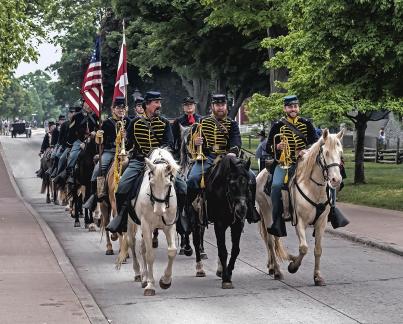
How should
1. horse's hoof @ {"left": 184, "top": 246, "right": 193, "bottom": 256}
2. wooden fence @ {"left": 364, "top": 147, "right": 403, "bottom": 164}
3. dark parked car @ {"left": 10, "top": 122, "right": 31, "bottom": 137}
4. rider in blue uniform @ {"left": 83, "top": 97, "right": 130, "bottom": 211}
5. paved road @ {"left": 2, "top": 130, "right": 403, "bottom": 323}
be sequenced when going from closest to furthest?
paved road @ {"left": 2, "top": 130, "right": 403, "bottom": 323} → horse's hoof @ {"left": 184, "top": 246, "right": 193, "bottom": 256} → rider in blue uniform @ {"left": 83, "top": 97, "right": 130, "bottom": 211} → wooden fence @ {"left": 364, "top": 147, "right": 403, "bottom": 164} → dark parked car @ {"left": 10, "top": 122, "right": 31, "bottom": 137}

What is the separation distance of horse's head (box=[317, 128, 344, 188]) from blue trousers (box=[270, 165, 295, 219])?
0.89 m

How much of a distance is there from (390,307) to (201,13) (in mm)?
29392

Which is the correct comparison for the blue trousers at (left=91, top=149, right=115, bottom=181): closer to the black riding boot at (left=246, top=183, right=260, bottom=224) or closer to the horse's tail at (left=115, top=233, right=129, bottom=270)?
the horse's tail at (left=115, top=233, right=129, bottom=270)

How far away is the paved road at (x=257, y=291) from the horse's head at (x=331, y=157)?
1.49 meters

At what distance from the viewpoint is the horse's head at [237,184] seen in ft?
39.1

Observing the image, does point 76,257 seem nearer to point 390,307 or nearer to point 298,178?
point 298,178

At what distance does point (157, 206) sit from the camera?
11.6 metres

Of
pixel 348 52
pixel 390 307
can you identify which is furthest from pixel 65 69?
pixel 390 307

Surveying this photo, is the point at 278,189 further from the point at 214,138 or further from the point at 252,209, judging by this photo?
the point at 214,138

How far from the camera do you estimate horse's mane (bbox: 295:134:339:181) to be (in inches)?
472

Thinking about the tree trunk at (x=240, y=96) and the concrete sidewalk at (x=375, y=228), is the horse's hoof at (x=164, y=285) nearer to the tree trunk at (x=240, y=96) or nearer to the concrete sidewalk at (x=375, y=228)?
the concrete sidewalk at (x=375, y=228)

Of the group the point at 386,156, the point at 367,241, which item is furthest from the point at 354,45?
the point at 386,156

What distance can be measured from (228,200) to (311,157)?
1305mm

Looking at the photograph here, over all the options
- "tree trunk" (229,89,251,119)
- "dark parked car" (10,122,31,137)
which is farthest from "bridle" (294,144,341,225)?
"dark parked car" (10,122,31,137)
